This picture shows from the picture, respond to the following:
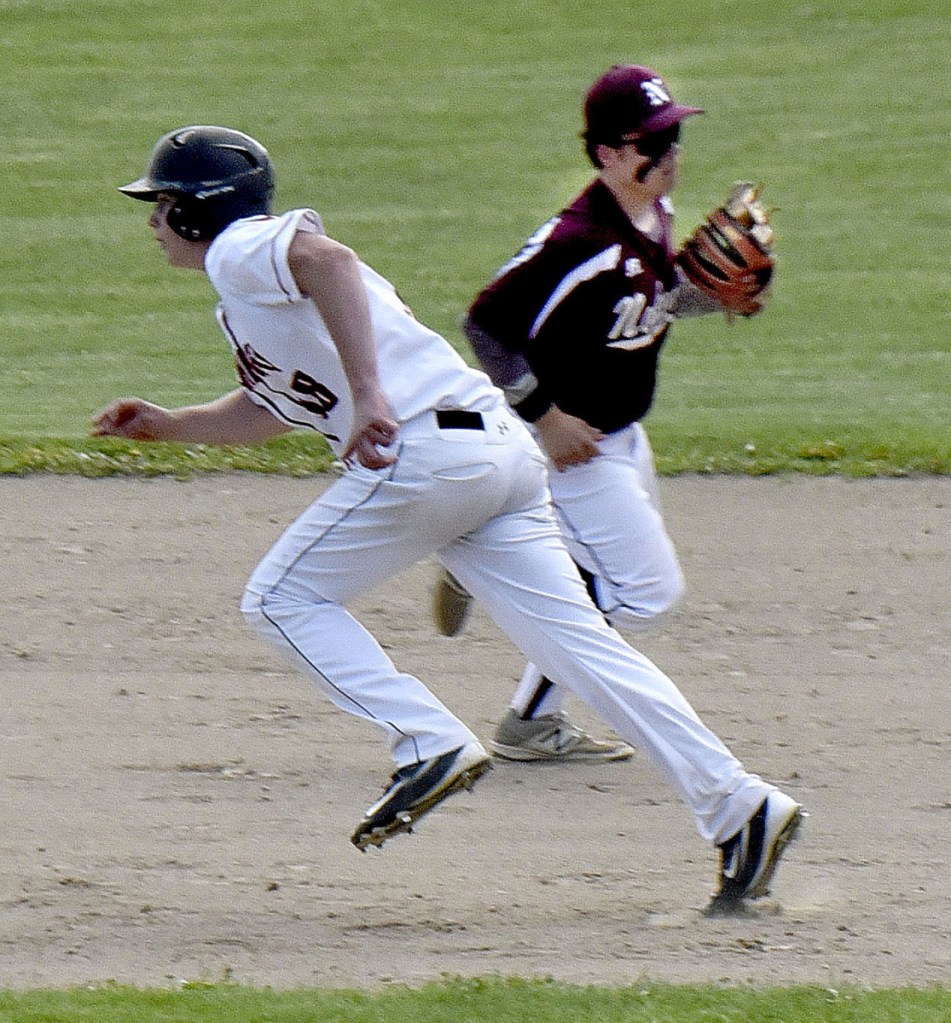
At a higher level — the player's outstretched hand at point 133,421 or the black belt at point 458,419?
the black belt at point 458,419

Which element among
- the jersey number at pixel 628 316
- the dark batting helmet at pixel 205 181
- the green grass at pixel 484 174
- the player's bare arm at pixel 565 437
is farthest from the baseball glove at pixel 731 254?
the green grass at pixel 484 174

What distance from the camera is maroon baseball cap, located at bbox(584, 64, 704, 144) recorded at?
484cm

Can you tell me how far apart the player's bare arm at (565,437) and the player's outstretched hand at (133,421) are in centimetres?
99

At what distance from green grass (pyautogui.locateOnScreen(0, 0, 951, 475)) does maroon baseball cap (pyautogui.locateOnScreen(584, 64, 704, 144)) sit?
131 inches

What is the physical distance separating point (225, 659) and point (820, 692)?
76.0 inches

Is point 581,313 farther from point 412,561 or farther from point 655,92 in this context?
point 412,561

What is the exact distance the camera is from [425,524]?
169 inches

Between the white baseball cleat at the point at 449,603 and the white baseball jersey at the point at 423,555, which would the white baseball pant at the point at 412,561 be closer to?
the white baseball jersey at the point at 423,555

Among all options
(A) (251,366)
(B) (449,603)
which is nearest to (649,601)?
(B) (449,603)

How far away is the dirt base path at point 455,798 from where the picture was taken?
4258 mm

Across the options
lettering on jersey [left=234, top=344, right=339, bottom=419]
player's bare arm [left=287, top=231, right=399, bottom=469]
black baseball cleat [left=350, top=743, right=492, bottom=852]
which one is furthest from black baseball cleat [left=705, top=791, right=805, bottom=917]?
lettering on jersey [left=234, top=344, right=339, bottom=419]

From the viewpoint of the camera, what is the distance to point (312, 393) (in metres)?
4.26

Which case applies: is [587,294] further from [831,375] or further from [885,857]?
[831,375]

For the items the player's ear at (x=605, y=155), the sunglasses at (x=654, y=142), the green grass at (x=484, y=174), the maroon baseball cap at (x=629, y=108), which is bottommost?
the green grass at (x=484, y=174)
